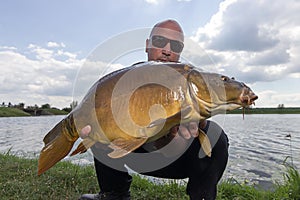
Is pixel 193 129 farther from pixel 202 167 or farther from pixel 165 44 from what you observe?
pixel 165 44

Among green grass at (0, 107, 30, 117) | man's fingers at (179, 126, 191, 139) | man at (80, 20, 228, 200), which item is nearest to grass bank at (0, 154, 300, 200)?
man at (80, 20, 228, 200)

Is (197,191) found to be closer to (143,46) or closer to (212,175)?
(212,175)

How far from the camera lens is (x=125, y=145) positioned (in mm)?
1515

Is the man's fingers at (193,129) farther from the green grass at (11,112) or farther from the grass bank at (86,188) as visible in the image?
the green grass at (11,112)

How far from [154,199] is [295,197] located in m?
1.53

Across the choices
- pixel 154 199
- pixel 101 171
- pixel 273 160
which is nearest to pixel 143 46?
pixel 101 171

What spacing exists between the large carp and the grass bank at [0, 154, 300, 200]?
6.23 feet

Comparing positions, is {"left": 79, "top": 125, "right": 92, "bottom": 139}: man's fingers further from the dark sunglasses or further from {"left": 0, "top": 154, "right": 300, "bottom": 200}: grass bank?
{"left": 0, "top": 154, "right": 300, "bottom": 200}: grass bank

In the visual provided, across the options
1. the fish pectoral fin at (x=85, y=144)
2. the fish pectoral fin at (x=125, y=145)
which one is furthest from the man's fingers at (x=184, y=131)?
the fish pectoral fin at (x=85, y=144)

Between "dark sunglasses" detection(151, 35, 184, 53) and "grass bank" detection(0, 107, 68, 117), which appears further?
"grass bank" detection(0, 107, 68, 117)

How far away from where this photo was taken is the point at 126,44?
2.40m

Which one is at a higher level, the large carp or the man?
the large carp

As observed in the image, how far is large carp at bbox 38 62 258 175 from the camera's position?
150 centimetres

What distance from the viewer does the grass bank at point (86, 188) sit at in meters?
3.21
